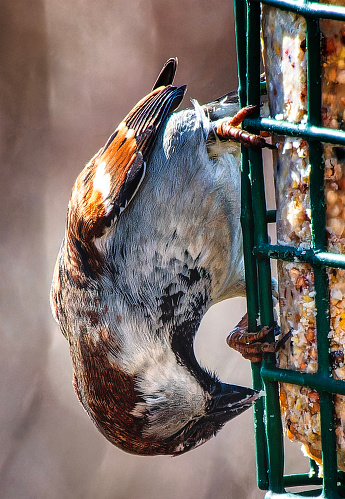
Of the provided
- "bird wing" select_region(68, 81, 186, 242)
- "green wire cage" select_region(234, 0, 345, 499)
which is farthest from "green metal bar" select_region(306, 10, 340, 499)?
"bird wing" select_region(68, 81, 186, 242)

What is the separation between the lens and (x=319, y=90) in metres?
1.24

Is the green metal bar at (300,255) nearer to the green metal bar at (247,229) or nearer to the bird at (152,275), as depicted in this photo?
the green metal bar at (247,229)

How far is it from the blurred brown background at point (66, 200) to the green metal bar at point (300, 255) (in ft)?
7.96

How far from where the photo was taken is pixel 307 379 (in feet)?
4.32

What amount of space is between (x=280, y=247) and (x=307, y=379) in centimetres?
24

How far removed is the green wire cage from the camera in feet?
4.05

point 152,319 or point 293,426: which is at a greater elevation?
point 152,319

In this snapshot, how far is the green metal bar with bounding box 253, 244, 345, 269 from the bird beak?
19.2 inches

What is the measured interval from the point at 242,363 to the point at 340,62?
2823mm

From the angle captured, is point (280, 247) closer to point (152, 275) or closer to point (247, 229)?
point (247, 229)

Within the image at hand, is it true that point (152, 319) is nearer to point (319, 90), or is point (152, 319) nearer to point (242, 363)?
point (319, 90)

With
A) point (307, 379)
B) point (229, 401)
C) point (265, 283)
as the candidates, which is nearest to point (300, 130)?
point (265, 283)

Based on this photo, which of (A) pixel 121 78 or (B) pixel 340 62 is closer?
(B) pixel 340 62

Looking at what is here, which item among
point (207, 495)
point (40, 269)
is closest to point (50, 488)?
point (207, 495)
